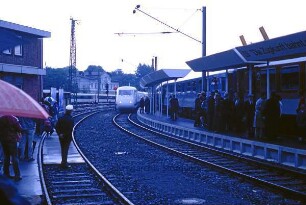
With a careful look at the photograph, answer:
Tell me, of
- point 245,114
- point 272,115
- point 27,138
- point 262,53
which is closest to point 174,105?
point 245,114

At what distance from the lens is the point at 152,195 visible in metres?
9.51

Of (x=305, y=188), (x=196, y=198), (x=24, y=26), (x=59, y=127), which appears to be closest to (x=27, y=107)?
(x=196, y=198)

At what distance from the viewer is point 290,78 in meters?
17.9

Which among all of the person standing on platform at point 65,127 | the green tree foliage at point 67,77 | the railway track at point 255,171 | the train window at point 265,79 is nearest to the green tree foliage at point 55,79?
the green tree foliage at point 67,77

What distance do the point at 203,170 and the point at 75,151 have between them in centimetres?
583

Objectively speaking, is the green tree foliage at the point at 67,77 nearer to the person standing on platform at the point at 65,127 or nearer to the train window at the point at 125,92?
the train window at the point at 125,92

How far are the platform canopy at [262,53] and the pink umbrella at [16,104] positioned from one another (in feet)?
32.4

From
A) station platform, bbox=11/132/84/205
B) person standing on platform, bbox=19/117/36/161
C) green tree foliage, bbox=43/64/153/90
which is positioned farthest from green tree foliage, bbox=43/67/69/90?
person standing on platform, bbox=19/117/36/161

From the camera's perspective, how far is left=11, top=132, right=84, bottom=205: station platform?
29.5ft

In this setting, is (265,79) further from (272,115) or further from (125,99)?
(125,99)

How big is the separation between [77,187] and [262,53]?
7.75 m

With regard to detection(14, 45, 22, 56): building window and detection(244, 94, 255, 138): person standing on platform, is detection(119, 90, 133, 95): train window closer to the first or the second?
detection(14, 45, 22, 56): building window

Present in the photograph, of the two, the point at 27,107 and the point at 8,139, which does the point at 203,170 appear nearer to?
the point at 8,139

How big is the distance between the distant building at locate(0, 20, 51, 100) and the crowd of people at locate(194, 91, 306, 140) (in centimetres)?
1330
